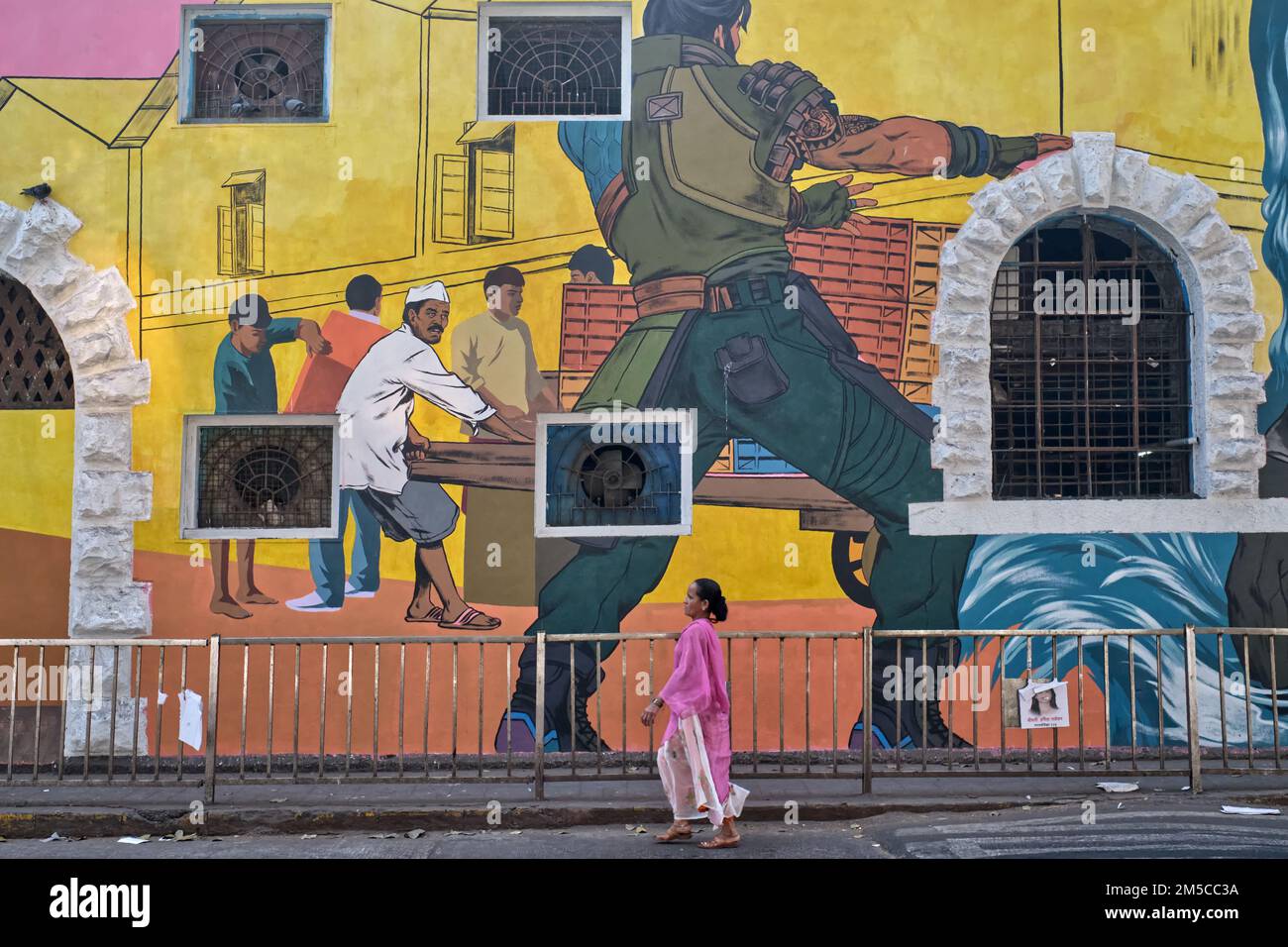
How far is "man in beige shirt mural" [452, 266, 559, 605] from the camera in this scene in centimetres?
1022

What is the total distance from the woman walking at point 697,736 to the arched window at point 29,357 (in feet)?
19.3

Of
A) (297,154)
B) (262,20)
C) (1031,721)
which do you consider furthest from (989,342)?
(262,20)

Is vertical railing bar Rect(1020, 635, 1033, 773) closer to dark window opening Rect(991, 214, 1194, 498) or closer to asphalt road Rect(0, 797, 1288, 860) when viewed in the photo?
asphalt road Rect(0, 797, 1288, 860)

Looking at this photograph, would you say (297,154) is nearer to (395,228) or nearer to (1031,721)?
(395,228)

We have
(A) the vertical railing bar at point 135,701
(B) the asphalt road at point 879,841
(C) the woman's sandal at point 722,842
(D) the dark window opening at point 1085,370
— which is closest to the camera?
(B) the asphalt road at point 879,841

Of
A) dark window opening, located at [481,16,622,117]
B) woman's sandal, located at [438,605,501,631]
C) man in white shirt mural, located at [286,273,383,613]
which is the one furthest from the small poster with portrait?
dark window opening, located at [481,16,622,117]

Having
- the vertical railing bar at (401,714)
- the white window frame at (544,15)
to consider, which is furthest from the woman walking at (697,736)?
the white window frame at (544,15)

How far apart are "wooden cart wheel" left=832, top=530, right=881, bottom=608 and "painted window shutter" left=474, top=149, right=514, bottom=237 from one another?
12.4ft

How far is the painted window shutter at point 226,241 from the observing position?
10344 mm

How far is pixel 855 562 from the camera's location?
10266 millimetres

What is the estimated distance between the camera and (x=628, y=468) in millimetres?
10445

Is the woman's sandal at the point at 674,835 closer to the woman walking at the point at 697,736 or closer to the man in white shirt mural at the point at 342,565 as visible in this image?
→ the woman walking at the point at 697,736

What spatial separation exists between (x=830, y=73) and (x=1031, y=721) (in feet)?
18.1

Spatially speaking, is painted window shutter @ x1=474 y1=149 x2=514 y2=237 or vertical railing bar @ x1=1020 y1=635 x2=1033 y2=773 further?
painted window shutter @ x1=474 y1=149 x2=514 y2=237
